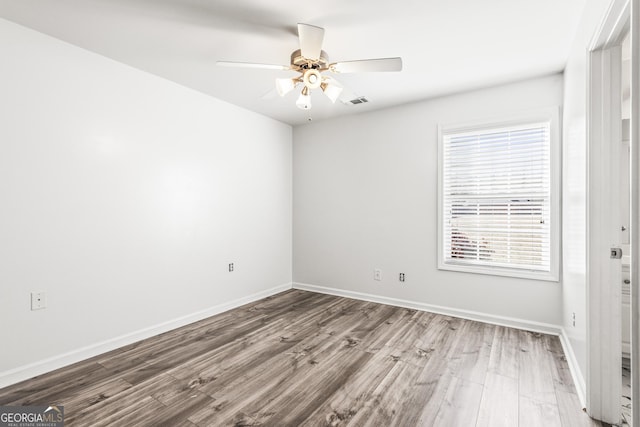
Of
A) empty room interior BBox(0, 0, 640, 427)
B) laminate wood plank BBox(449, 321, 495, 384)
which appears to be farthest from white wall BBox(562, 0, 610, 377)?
laminate wood plank BBox(449, 321, 495, 384)

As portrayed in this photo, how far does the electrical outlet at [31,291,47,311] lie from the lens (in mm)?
2326

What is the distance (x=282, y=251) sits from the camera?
4.73 meters

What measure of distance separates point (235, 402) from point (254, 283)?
2.26 m

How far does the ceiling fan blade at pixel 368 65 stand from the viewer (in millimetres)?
2146

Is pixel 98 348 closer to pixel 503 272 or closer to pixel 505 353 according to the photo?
pixel 505 353

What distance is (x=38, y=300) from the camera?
235 cm

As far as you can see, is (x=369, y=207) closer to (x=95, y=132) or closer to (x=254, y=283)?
(x=254, y=283)

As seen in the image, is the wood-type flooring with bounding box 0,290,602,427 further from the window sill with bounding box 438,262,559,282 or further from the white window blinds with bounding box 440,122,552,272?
the white window blinds with bounding box 440,122,552,272

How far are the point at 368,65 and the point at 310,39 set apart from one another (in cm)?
43

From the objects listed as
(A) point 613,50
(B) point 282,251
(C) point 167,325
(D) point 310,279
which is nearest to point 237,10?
(A) point 613,50

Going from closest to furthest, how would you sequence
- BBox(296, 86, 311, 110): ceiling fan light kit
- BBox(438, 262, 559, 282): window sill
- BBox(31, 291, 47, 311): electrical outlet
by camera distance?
BBox(31, 291, 47, 311): electrical outlet, BBox(296, 86, 311, 110): ceiling fan light kit, BBox(438, 262, 559, 282): window sill

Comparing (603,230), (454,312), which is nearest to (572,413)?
(603,230)

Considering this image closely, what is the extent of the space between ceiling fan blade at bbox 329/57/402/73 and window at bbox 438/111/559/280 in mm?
1704

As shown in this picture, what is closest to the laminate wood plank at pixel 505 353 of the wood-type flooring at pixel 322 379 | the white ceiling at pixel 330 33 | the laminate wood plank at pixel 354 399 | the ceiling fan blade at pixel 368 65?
the wood-type flooring at pixel 322 379
